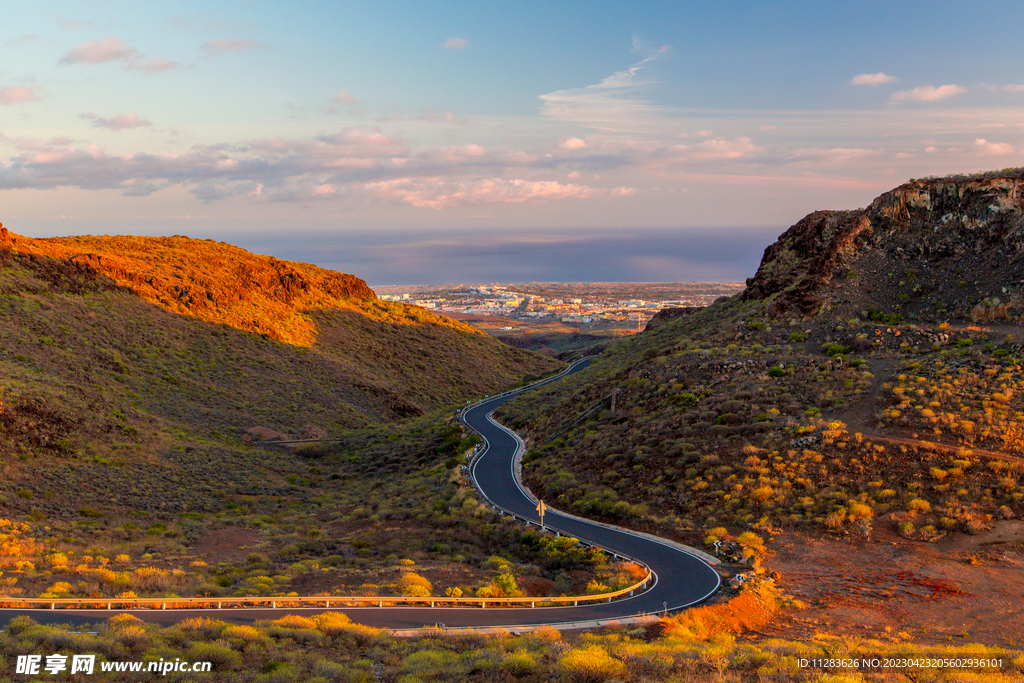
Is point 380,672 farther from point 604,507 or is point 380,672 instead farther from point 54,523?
point 54,523

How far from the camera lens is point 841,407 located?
82.6 ft

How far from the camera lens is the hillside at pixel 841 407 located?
1911 cm

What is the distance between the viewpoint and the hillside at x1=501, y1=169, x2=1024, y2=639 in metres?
19.1

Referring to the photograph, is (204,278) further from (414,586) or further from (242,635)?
(242,635)

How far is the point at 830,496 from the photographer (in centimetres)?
2006

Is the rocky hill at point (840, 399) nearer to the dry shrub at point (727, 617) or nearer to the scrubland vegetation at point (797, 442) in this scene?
the scrubland vegetation at point (797, 442)

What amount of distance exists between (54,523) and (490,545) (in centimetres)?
1606

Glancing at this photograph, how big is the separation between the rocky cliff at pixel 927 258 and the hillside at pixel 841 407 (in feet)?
0.29

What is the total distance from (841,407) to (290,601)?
21.4 metres

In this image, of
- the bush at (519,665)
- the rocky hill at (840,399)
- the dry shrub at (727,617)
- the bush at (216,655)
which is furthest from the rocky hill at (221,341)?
the dry shrub at (727,617)

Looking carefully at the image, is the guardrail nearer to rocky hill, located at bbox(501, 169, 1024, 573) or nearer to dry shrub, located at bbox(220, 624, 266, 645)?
dry shrub, located at bbox(220, 624, 266, 645)

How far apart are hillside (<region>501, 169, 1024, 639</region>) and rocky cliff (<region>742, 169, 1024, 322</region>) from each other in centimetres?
9

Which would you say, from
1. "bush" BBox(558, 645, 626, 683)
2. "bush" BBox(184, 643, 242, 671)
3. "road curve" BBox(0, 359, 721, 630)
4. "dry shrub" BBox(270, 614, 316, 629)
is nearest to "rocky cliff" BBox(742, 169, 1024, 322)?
"road curve" BBox(0, 359, 721, 630)

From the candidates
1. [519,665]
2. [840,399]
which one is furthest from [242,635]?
[840,399]
